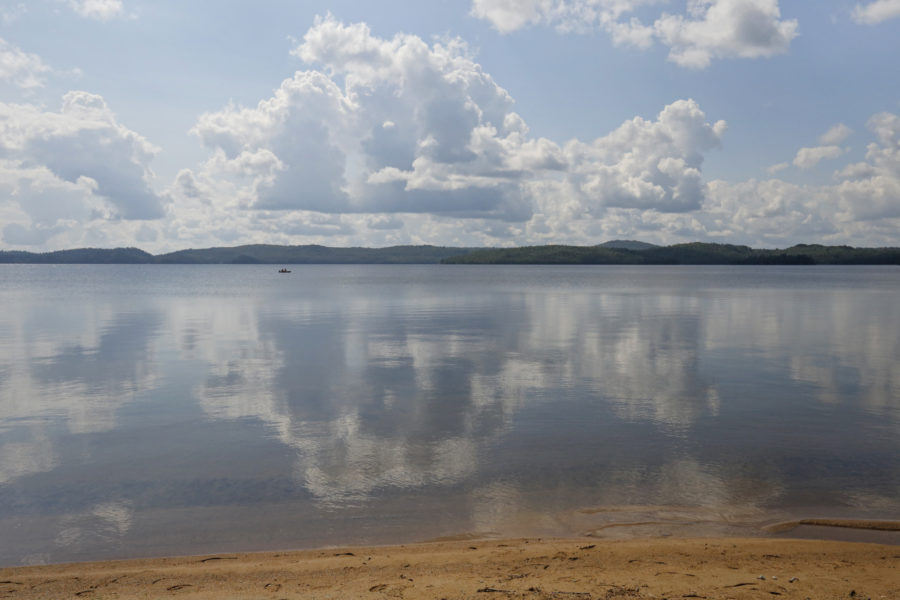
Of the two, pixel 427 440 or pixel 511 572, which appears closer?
pixel 511 572

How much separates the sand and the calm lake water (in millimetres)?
847

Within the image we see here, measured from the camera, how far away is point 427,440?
53.9 feet

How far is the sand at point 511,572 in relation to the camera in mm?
8219

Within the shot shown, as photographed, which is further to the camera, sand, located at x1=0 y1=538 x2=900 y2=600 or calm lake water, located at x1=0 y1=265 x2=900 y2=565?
calm lake water, located at x1=0 y1=265 x2=900 y2=565

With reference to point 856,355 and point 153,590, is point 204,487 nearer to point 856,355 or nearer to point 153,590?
point 153,590

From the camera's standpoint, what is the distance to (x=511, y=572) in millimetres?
8867

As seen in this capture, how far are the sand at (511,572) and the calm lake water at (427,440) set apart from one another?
847 millimetres

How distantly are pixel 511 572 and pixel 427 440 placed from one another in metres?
7.71

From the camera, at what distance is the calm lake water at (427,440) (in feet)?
37.9

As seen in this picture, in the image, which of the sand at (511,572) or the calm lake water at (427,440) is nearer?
the sand at (511,572)

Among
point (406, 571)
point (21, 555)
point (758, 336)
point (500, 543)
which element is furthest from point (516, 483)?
point (758, 336)

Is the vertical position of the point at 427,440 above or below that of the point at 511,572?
below

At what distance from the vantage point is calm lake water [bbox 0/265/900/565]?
11555 millimetres

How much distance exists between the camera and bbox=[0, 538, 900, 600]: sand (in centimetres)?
822
